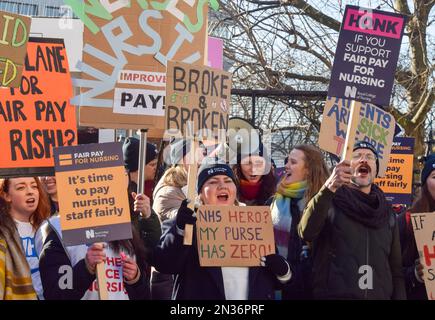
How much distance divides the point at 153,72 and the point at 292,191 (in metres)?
1.20

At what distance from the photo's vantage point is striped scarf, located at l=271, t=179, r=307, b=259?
5637mm

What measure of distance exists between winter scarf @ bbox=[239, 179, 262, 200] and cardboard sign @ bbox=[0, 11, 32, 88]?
1.75m

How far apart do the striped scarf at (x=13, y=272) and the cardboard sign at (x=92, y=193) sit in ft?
1.11

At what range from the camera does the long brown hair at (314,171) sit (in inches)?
226

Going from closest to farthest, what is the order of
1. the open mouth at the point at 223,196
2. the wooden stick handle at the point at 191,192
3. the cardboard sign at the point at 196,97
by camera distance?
the wooden stick handle at the point at 191,192 → the open mouth at the point at 223,196 → the cardboard sign at the point at 196,97

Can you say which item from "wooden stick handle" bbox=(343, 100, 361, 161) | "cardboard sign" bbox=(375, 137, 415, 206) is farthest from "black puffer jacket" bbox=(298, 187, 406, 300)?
"cardboard sign" bbox=(375, 137, 415, 206)

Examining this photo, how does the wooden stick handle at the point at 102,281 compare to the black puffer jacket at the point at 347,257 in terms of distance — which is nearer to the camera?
the wooden stick handle at the point at 102,281

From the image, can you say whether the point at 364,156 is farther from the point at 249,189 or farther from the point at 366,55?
the point at 249,189

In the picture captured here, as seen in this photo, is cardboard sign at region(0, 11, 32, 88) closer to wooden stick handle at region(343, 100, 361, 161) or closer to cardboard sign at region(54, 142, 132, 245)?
cardboard sign at region(54, 142, 132, 245)

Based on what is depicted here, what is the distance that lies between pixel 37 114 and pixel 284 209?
1.69 m

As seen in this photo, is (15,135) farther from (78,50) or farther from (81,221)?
(78,50)

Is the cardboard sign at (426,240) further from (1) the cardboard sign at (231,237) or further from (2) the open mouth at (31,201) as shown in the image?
(2) the open mouth at (31,201)

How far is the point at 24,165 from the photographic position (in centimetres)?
534

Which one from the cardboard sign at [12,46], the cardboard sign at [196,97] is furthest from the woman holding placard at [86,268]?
the cardboard sign at [12,46]
